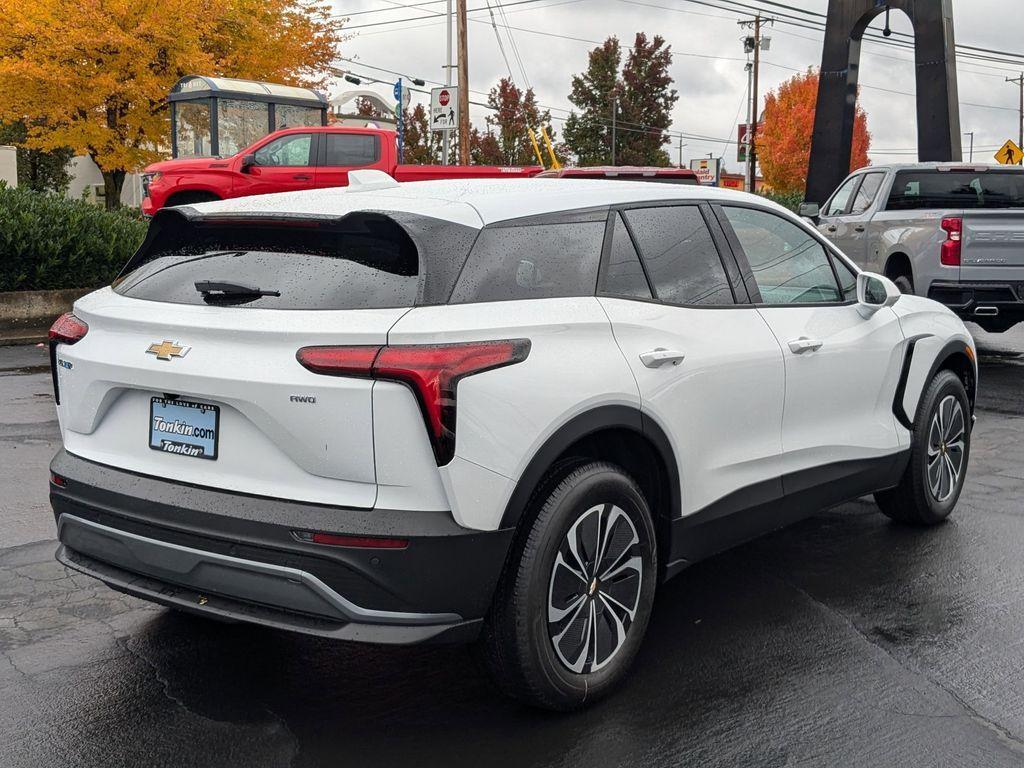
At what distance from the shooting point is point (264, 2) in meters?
29.6

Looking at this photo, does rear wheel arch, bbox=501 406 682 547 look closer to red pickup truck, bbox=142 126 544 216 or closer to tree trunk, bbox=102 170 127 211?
red pickup truck, bbox=142 126 544 216

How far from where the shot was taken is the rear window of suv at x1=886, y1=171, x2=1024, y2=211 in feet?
42.2

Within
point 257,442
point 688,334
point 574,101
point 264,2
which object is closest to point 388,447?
point 257,442

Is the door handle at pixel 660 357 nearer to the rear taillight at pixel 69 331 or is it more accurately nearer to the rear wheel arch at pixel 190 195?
the rear taillight at pixel 69 331

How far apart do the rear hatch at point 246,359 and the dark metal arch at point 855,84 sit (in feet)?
72.4

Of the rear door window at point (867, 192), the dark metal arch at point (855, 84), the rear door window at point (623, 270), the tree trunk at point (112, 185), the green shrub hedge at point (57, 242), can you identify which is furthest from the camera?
the tree trunk at point (112, 185)

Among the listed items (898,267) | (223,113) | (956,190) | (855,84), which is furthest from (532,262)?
(855,84)

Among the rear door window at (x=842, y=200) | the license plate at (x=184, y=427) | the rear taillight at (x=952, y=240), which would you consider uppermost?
the rear door window at (x=842, y=200)

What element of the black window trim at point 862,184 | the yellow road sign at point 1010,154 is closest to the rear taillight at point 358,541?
the black window trim at point 862,184

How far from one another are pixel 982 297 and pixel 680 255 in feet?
27.0

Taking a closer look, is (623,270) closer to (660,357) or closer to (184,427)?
(660,357)

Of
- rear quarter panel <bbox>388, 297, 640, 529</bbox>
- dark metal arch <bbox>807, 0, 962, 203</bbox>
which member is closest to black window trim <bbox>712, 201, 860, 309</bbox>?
rear quarter panel <bbox>388, 297, 640, 529</bbox>

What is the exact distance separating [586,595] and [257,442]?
1166 millimetres

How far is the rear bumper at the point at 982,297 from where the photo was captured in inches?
449
